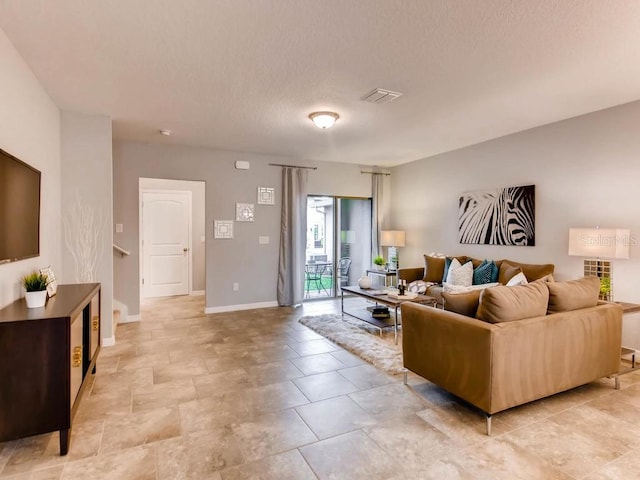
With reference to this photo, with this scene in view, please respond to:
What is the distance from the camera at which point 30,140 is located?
2.83 m

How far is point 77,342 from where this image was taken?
2.33 meters

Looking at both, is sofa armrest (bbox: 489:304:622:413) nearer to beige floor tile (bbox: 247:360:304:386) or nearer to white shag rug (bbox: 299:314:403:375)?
white shag rug (bbox: 299:314:403:375)

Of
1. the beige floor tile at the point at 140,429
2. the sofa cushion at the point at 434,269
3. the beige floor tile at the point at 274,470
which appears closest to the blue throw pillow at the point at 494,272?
the sofa cushion at the point at 434,269

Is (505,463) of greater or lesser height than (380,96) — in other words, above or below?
below

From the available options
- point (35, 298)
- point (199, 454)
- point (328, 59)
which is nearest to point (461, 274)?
point (328, 59)

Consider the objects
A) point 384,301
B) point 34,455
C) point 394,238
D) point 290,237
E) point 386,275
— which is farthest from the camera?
point 394,238

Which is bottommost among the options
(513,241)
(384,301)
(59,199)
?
(384,301)

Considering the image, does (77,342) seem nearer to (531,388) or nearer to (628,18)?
(531,388)

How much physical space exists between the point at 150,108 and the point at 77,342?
7.99 feet

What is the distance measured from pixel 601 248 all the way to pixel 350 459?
3.08 metres

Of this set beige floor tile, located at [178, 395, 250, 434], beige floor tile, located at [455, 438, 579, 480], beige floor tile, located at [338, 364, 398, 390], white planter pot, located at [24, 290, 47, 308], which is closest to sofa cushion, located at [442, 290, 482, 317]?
beige floor tile, located at [455, 438, 579, 480]

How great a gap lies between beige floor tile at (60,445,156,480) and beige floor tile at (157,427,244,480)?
6 centimetres

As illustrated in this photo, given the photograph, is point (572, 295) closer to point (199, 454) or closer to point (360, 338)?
point (360, 338)

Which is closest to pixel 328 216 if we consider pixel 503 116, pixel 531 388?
pixel 503 116
